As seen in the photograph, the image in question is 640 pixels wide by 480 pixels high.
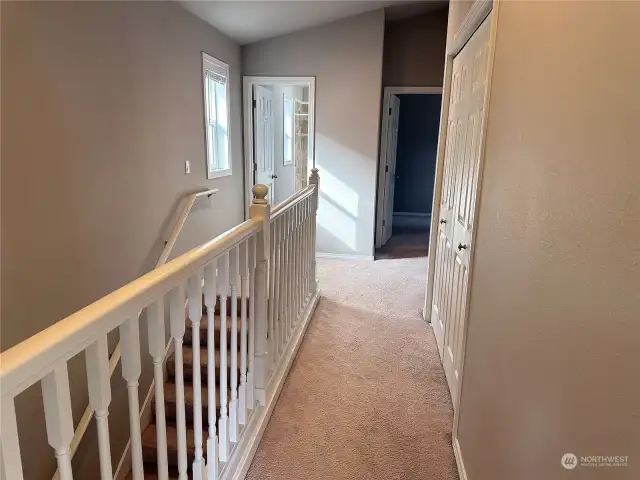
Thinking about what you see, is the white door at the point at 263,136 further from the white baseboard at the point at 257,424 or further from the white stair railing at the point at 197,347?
the white baseboard at the point at 257,424

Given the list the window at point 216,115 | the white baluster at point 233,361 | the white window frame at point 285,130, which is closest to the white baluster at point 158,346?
the white baluster at point 233,361

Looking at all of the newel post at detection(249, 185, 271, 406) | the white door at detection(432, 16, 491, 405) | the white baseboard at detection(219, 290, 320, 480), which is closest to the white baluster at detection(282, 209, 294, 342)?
the white baseboard at detection(219, 290, 320, 480)

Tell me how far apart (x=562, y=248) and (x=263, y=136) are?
503 centimetres

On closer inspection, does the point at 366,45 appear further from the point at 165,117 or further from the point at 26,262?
the point at 26,262

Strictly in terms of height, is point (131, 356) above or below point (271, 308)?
above

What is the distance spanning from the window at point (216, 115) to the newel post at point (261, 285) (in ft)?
8.42

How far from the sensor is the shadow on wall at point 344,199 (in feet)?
17.1

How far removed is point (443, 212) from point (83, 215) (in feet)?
7.53

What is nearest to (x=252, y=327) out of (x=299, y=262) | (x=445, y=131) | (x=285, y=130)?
(x=299, y=262)

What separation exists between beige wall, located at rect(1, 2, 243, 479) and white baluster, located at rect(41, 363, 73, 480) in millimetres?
1557

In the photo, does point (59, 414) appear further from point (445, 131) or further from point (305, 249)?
point (445, 131)

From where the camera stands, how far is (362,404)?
2406mm

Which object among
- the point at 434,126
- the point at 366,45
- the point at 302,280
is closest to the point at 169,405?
the point at 302,280

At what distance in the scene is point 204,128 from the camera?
A: 4281mm
